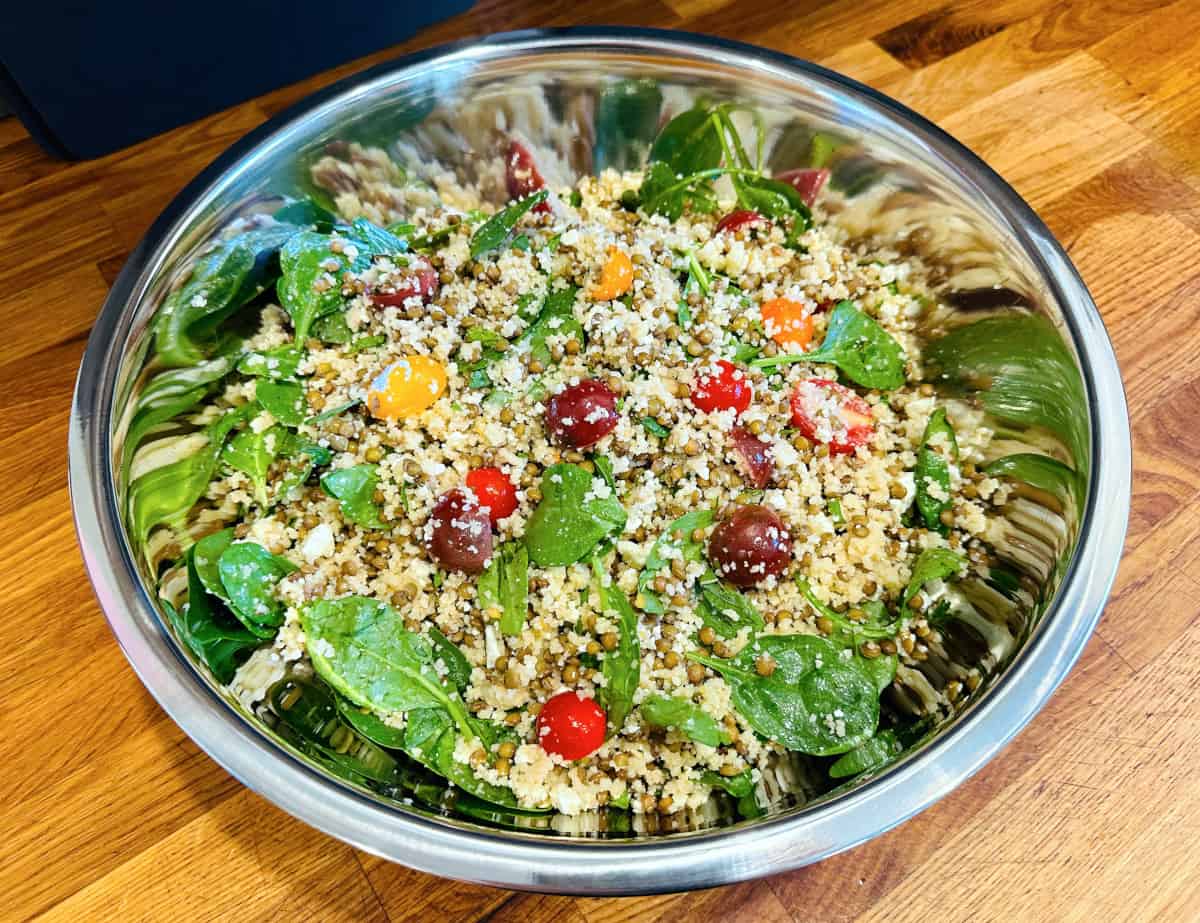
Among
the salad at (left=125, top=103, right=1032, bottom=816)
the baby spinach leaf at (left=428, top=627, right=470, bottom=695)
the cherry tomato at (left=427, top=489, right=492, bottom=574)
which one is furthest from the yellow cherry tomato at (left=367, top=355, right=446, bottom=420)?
the baby spinach leaf at (left=428, top=627, right=470, bottom=695)

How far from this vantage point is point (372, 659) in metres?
0.73

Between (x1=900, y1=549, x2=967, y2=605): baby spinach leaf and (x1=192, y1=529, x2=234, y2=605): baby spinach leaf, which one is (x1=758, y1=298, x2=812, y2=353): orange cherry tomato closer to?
(x1=900, y1=549, x2=967, y2=605): baby spinach leaf

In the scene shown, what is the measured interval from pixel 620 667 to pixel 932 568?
28cm

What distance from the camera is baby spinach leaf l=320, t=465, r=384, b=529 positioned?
80cm

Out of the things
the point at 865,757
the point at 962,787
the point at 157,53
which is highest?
the point at 157,53

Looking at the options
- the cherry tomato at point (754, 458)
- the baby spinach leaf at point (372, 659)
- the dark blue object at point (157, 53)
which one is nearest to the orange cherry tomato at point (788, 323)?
the cherry tomato at point (754, 458)

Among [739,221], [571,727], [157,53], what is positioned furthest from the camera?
[157,53]

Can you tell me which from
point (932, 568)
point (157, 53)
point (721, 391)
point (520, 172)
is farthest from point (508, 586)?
point (157, 53)

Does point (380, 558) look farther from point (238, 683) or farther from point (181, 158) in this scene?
point (181, 158)

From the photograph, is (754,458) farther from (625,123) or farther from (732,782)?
(625,123)

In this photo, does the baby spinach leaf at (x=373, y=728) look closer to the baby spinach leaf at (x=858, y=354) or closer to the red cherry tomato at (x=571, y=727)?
the red cherry tomato at (x=571, y=727)

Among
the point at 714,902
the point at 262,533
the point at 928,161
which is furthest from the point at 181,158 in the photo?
the point at 714,902

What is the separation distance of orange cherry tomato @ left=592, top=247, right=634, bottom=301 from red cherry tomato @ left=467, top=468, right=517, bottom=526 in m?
0.22

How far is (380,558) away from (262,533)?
0.11 meters
